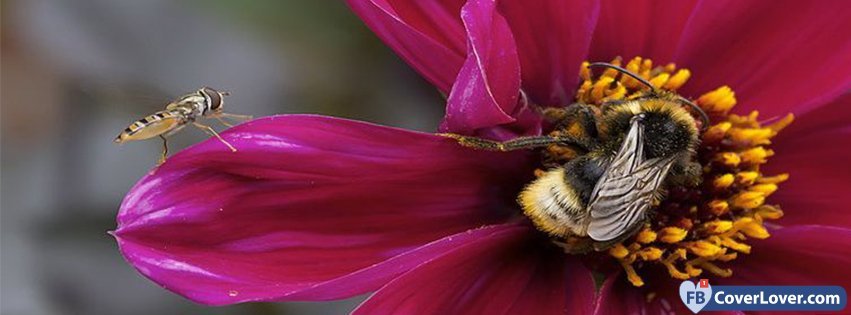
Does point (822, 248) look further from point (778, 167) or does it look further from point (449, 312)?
point (449, 312)

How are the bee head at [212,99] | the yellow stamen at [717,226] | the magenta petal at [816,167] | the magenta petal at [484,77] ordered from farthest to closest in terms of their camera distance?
the magenta petal at [816,167] < the yellow stamen at [717,226] < the bee head at [212,99] < the magenta petal at [484,77]

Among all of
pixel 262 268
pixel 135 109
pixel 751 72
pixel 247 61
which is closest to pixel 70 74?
pixel 135 109

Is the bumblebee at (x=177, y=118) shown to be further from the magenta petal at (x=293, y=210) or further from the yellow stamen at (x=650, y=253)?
the yellow stamen at (x=650, y=253)

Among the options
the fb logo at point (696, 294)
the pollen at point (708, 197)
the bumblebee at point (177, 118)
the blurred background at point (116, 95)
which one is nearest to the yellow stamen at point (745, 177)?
the pollen at point (708, 197)

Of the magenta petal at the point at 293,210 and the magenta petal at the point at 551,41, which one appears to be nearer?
the magenta petal at the point at 293,210

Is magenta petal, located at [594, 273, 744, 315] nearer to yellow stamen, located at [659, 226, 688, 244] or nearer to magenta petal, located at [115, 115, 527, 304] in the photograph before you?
yellow stamen, located at [659, 226, 688, 244]

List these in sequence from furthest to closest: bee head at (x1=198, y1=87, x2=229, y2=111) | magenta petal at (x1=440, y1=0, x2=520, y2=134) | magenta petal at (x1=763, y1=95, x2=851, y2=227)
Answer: magenta petal at (x1=763, y1=95, x2=851, y2=227)
bee head at (x1=198, y1=87, x2=229, y2=111)
magenta petal at (x1=440, y1=0, x2=520, y2=134)

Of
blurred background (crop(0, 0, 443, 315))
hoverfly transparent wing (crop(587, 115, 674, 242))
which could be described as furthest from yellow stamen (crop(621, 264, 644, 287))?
blurred background (crop(0, 0, 443, 315))

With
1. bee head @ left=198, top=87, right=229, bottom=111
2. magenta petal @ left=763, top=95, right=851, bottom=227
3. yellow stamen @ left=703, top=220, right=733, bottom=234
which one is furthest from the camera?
magenta petal @ left=763, top=95, right=851, bottom=227
